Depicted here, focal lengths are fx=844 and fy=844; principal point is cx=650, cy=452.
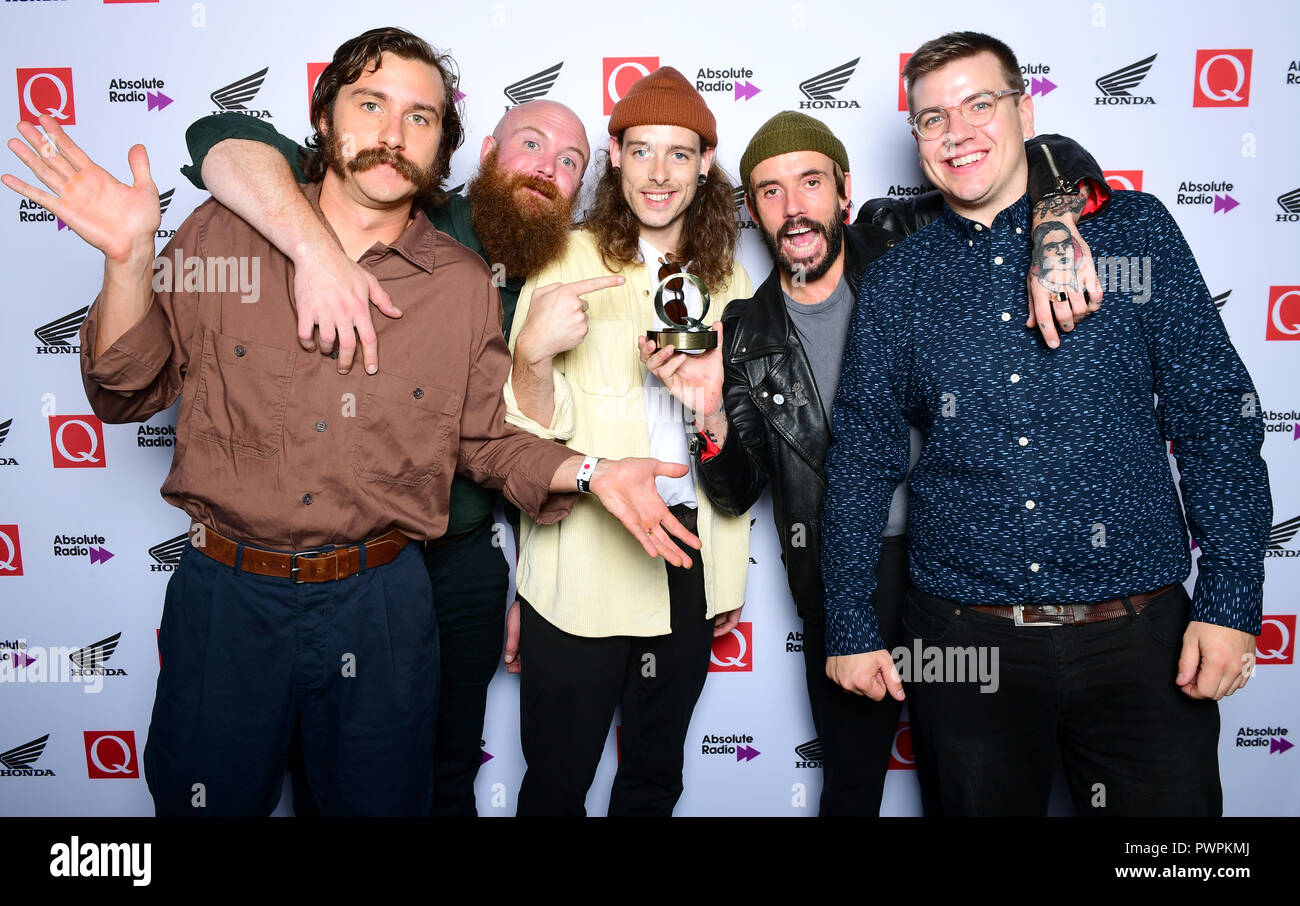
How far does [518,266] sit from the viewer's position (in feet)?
7.56

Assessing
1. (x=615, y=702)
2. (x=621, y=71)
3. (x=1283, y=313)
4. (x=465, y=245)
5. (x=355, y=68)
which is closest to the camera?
(x=355, y=68)

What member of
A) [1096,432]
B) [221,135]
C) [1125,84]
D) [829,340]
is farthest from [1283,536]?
[221,135]

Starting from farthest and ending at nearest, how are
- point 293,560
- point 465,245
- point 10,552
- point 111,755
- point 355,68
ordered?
1. point 111,755
2. point 10,552
3. point 465,245
4. point 355,68
5. point 293,560

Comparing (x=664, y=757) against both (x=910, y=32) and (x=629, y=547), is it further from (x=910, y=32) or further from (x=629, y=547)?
(x=910, y=32)

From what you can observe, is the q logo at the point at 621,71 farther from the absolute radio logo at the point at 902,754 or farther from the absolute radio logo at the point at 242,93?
the absolute radio logo at the point at 902,754

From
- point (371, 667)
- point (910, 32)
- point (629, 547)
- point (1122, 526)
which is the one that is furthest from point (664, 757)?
point (910, 32)

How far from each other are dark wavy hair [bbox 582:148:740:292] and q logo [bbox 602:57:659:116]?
1.16ft

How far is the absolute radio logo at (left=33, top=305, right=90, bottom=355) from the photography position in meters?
2.85

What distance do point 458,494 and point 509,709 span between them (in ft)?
3.42

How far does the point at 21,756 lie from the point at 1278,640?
4.50 metres

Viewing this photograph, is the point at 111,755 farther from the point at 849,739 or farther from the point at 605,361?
the point at 849,739

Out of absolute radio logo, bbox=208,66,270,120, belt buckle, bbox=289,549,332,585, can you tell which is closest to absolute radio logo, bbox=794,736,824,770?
belt buckle, bbox=289,549,332,585

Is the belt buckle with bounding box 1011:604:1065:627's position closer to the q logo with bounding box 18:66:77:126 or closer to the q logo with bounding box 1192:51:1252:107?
the q logo with bounding box 1192:51:1252:107

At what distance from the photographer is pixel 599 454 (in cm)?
233
